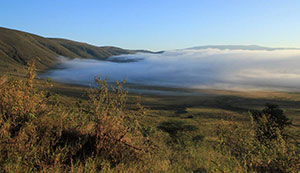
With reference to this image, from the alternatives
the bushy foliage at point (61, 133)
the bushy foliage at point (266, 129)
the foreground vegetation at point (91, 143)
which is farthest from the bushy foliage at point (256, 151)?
the bushy foliage at point (61, 133)

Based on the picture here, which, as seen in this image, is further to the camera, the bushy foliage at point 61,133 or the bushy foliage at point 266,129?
the bushy foliage at point 266,129

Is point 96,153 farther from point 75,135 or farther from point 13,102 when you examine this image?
point 13,102

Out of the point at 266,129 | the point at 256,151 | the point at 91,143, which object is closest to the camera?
the point at 91,143

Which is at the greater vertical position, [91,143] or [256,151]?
[91,143]

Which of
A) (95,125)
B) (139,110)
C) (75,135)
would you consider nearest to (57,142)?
(75,135)

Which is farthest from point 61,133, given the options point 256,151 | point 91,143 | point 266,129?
point 266,129

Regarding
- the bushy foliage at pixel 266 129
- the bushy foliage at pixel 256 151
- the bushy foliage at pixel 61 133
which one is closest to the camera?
the bushy foliage at pixel 61 133

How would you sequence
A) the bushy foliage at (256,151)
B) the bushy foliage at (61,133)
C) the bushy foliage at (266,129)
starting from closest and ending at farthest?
the bushy foliage at (61,133) → the bushy foliage at (256,151) → the bushy foliage at (266,129)

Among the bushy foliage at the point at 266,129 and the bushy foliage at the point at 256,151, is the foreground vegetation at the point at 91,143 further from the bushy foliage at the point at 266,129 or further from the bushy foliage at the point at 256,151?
the bushy foliage at the point at 266,129

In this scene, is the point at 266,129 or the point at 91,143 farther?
the point at 266,129

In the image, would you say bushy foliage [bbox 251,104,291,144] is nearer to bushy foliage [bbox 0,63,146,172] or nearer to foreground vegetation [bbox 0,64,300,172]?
foreground vegetation [bbox 0,64,300,172]

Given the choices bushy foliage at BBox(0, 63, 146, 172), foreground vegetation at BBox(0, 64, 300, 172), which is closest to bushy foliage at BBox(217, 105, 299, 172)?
foreground vegetation at BBox(0, 64, 300, 172)

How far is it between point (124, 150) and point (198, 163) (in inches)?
62.3

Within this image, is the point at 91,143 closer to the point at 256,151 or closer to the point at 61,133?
the point at 61,133
